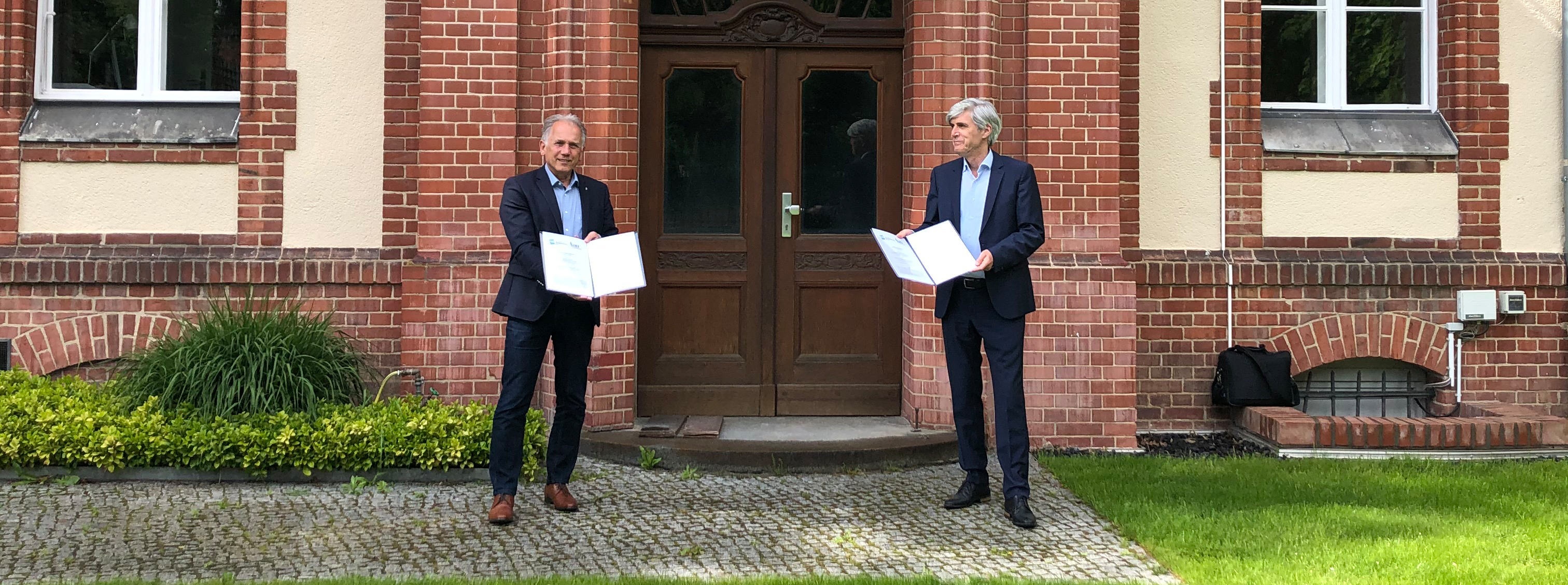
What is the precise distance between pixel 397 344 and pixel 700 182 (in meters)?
2.15

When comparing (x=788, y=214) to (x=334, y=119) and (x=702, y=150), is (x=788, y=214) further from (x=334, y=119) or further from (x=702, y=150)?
(x=334, y=119)

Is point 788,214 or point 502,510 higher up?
point 788,214

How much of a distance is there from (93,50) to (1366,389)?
8697 mm

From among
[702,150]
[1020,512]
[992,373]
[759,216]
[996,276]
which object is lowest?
[1020,512]

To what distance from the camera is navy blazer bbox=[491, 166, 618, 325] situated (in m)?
5.29

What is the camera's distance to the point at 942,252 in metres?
5.30

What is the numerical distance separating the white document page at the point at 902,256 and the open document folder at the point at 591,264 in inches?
41.7

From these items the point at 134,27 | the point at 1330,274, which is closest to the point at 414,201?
the point at 134,27

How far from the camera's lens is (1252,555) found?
4.81 metres

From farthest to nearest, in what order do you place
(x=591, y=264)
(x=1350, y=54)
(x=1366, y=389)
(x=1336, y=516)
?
(x=1350, y=54)
(x=1366, y=389)
(x=1336, y=516)
(x=591, y=264)

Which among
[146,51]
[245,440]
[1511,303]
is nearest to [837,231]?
[245,440]

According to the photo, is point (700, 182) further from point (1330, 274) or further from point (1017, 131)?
point (1330, 274)

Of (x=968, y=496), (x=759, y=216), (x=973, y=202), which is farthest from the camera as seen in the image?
(x=759, y=216)

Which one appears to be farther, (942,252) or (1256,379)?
(1256,379)
